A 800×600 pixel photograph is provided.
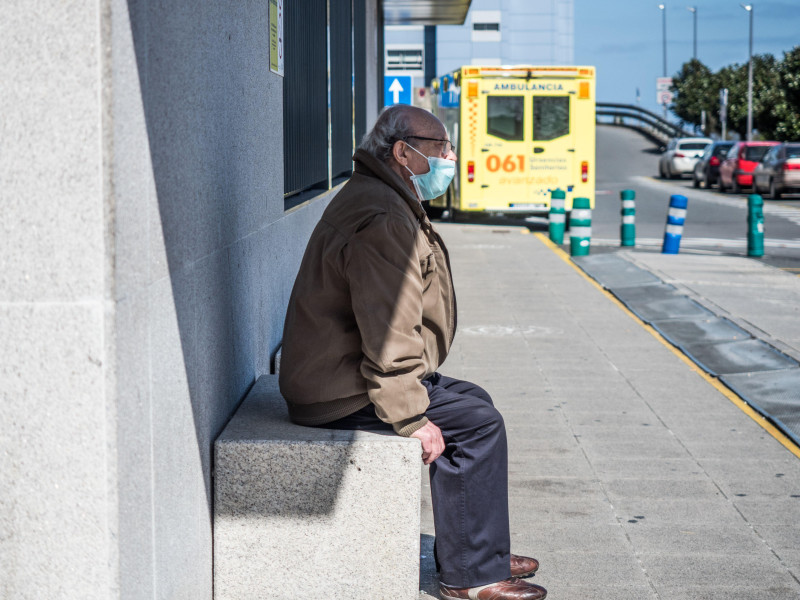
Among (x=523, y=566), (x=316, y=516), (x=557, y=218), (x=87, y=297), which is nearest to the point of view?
(x=87, y=297)

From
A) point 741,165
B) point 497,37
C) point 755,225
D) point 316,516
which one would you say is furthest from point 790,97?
point 316,516

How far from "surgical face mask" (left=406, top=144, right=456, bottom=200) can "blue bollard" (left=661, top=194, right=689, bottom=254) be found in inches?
496

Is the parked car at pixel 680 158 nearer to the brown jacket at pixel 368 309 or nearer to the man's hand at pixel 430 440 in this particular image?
the brown jacket at pixel 368 309

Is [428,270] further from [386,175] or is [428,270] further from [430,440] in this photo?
[430,440]

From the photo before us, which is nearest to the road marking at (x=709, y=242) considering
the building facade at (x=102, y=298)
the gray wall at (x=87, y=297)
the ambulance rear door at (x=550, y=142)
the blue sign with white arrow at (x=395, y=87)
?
the ambulance rear door at (x=550, y=142)

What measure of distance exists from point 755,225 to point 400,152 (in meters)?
13.4

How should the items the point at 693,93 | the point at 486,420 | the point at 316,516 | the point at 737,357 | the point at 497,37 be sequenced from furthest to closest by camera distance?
the point at 693,93, the point at 497,37, the point at 737,357, the point at 486,420, the point at 316,516

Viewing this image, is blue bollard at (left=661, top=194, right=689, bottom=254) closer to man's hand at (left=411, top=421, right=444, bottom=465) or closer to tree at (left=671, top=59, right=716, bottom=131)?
man's hand at (left=411, top=421, right=444, bottom=465)

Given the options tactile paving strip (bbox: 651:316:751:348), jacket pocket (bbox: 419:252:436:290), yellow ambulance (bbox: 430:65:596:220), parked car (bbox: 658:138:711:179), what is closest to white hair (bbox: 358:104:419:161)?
jacket pocket (bbox: 419:252:436:290)

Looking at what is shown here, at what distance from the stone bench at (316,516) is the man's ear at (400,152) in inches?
37.3

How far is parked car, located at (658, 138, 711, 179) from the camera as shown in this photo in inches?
1754

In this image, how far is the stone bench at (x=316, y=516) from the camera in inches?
140

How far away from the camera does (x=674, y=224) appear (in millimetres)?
16297

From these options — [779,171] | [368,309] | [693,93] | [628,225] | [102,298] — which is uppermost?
[693,93]
